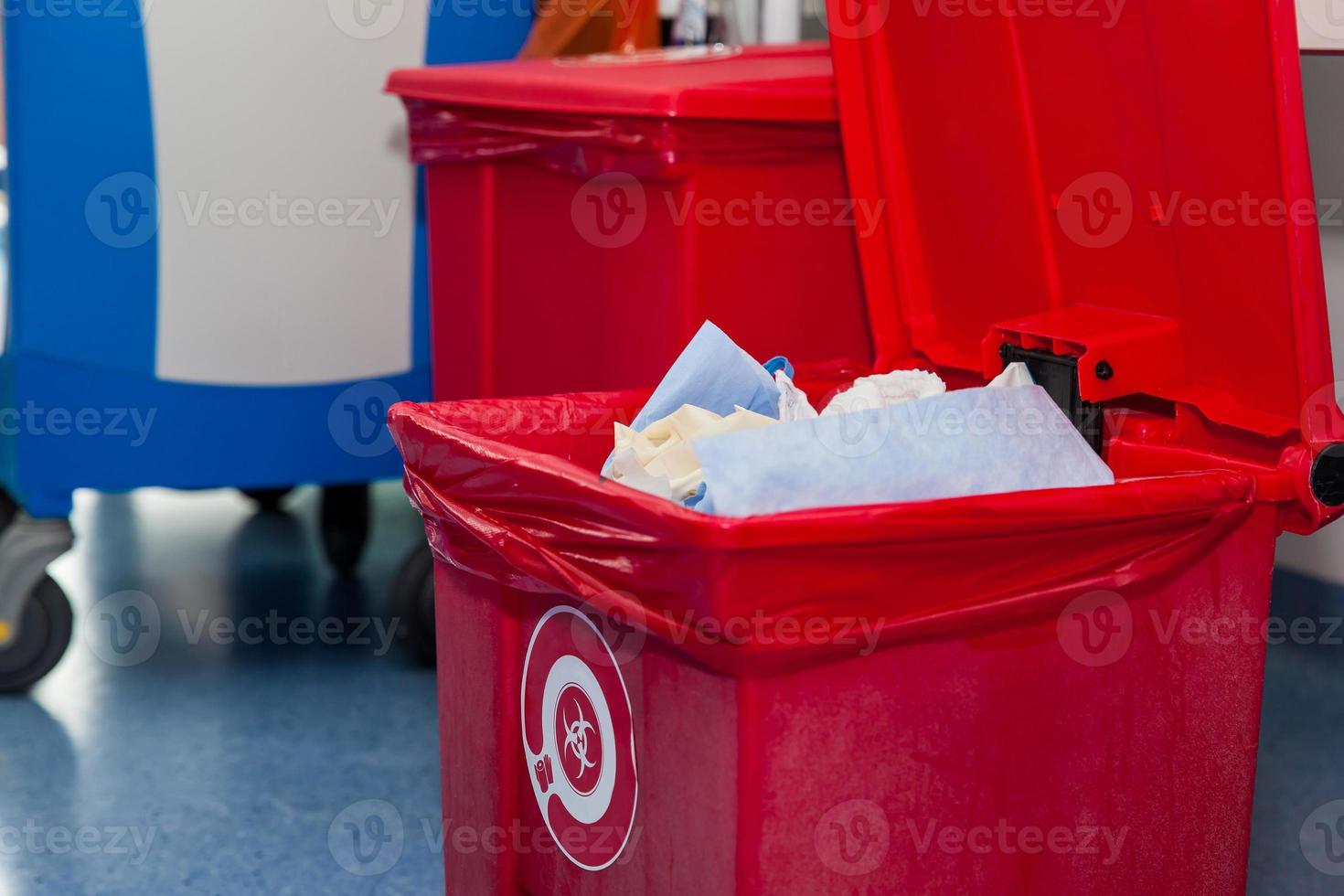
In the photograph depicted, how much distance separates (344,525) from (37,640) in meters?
0.66

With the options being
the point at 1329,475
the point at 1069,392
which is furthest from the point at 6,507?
the point at 1329,475

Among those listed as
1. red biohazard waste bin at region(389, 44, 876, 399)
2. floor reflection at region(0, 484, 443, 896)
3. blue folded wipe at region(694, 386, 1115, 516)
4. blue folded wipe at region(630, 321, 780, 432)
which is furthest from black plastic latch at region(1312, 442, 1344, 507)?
floor reflection at region(0, 484, 443, 896)

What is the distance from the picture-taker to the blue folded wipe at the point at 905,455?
885 mm

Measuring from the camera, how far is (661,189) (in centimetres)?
145

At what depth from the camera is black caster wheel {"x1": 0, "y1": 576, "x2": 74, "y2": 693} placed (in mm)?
1958

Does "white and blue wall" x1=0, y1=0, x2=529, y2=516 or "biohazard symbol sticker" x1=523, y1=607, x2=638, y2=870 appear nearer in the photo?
"biohazard symbol sticker" x1=523, y1=607, x2=638, y2=870

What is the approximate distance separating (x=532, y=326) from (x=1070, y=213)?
69 cm

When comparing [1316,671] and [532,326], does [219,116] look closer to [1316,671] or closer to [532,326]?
[532,326]

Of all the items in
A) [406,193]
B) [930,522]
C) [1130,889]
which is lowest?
[1130,889]

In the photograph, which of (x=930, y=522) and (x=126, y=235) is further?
(x=126, y=235)

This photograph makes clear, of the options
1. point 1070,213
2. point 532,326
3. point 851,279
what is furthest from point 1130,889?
point 532,326

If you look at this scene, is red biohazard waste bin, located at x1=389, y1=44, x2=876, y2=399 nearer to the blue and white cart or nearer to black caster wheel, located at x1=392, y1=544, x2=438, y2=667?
the blue and white cart

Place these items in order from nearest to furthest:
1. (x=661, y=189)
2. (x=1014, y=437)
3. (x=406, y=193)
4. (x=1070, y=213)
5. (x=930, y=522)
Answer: (x=930, y=522), (x=1014, y=437), (x=1070, y=213), (x=661, y=189), (x=406, y=193)

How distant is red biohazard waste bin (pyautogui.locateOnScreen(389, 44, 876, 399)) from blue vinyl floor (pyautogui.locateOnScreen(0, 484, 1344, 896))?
52 centimetres
